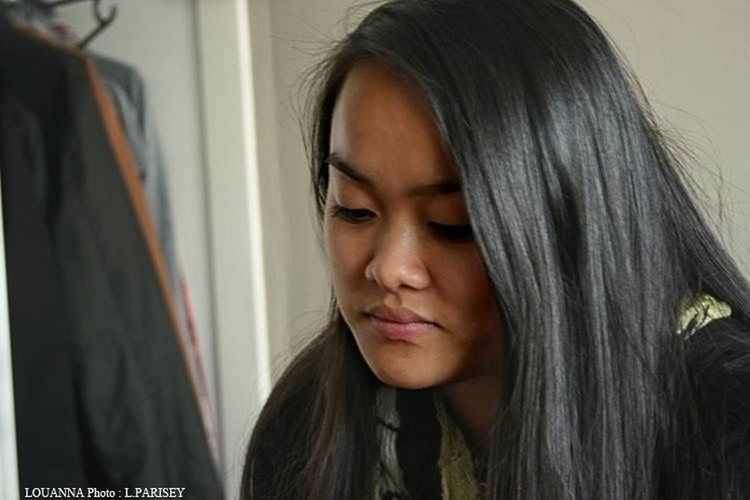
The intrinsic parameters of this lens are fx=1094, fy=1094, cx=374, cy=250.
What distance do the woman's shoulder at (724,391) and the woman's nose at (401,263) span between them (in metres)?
0.18

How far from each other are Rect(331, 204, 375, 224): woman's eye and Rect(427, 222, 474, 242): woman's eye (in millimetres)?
48

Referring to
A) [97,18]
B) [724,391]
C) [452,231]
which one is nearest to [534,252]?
[452,231]

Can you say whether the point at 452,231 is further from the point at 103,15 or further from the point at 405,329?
the point at 103,15

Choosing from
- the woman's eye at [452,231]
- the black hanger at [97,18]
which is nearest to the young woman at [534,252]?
the woman's eye at [452,231]

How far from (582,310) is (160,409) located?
0.78 m

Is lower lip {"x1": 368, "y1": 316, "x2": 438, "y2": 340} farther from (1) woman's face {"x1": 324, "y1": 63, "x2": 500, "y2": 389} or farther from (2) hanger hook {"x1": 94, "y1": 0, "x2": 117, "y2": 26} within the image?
(2) hanger hook {"x1": 94, "y1": 0, "x2": 117, "y2": 26}

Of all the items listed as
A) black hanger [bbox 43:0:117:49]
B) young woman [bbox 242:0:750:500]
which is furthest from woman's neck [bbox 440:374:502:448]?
black hanger [bbox 43:0:117:49]

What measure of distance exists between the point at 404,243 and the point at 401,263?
1 centimetres

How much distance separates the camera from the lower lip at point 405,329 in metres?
0.65

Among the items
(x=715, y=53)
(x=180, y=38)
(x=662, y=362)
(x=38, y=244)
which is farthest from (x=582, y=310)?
(x=180, y=38)

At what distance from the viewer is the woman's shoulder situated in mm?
635

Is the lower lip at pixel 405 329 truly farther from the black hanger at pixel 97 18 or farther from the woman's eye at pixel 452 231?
the black hanger at pixel 97 18

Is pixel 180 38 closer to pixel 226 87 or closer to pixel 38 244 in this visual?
pixel 226 87

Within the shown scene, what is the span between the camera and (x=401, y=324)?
653mm
